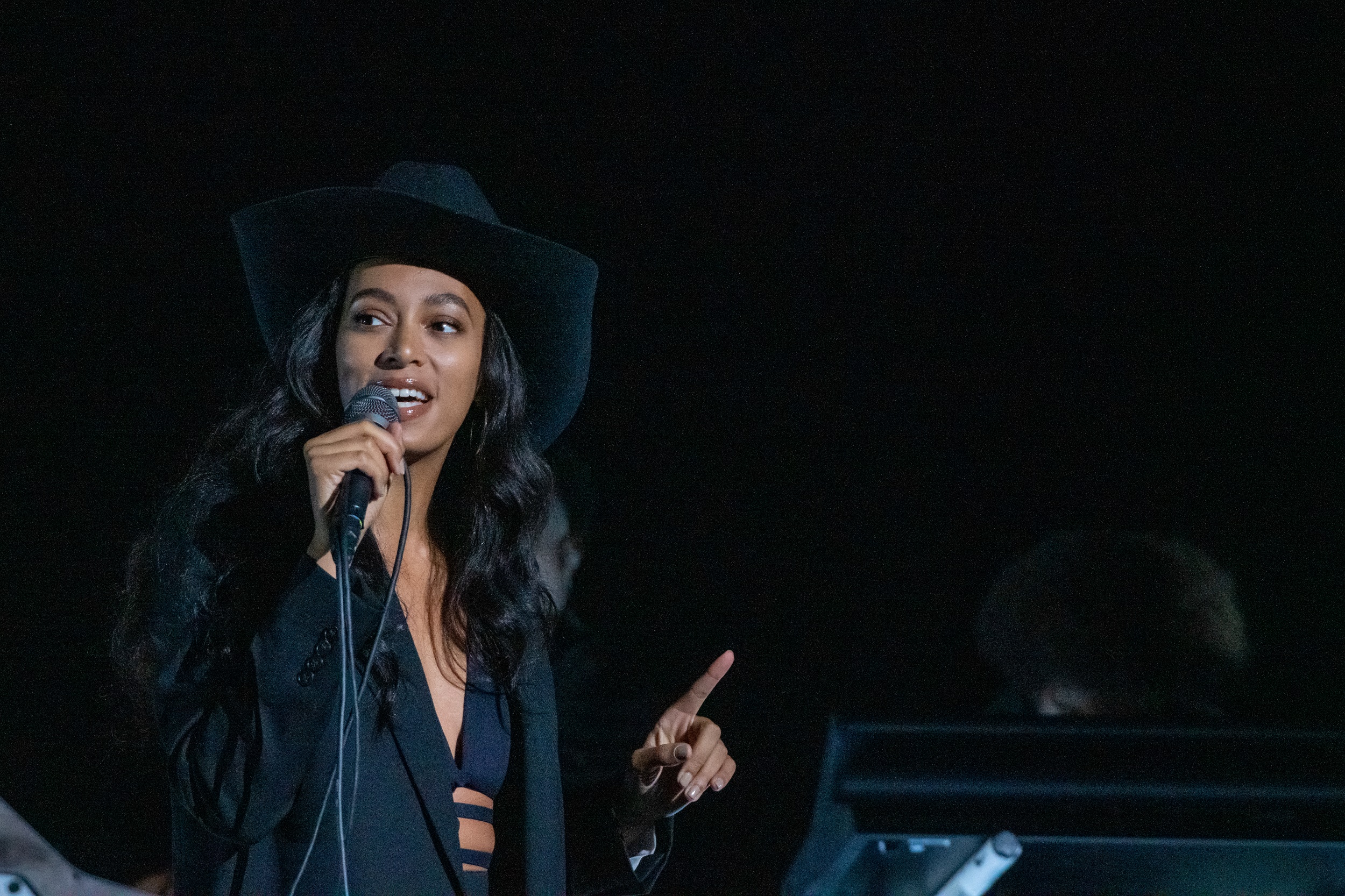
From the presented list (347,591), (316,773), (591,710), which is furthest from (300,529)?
(591,710)

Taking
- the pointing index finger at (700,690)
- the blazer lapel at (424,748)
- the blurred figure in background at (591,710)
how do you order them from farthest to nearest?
1. the blurred figure in background at (591,710)
2. the pointing index finger at (700,690)
3. the blazer lapel at (424,748)

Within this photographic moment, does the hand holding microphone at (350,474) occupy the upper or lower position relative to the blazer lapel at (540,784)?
upper

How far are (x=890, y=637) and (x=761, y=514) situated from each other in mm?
429

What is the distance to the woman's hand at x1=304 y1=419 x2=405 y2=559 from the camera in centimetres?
129

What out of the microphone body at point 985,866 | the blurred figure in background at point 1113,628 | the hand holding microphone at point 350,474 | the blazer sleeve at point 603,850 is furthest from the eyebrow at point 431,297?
the blurred figure in background at point 1113,628

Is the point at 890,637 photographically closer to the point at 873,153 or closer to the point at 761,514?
the point at 761,514

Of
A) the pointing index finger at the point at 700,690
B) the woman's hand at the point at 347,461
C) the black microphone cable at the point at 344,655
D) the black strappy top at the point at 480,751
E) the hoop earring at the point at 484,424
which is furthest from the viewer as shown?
the hoop earring at the point at 484,424

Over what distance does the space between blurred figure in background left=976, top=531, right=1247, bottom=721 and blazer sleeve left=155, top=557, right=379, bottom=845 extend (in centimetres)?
191

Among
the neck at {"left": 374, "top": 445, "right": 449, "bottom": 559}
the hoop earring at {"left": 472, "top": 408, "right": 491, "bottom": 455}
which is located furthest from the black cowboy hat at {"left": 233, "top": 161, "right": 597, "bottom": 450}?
the neck at {"left": 374, "top": 445, "right": 449, "bottom": 559}

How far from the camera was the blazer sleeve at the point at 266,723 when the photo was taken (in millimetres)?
1316

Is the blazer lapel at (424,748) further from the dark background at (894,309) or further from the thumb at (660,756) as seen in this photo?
the dark background at (894,309)

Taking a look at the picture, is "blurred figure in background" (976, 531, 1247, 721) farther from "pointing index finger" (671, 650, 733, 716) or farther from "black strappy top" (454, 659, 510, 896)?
"black strappy top" (454, 659, 510, 896)

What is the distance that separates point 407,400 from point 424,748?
46 centimetres

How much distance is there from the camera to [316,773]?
1432 mm
